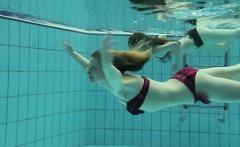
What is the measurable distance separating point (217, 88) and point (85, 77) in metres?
5.54

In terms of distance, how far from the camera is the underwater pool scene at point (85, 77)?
6359 millimetres

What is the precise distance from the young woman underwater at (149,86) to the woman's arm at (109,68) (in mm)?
93

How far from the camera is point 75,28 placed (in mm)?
8164

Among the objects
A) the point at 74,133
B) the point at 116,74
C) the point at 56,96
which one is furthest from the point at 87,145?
the point at 116,74

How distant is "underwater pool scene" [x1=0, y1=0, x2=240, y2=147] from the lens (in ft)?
20.9

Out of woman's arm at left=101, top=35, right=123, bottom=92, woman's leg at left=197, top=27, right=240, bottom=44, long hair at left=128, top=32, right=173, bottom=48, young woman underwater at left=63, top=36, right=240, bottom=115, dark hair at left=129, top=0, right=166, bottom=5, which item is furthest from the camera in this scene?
dark hair at left=129, top=0, right=166, bottom=5

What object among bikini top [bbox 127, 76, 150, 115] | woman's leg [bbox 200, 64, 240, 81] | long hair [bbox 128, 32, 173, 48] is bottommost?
bikini top [bbox 127, 76, 150, 115]

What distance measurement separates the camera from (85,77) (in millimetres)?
9102

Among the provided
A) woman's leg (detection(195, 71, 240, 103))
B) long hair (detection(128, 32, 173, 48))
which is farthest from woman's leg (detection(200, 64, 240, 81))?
long hair (detection(128, 32, 173, 48))

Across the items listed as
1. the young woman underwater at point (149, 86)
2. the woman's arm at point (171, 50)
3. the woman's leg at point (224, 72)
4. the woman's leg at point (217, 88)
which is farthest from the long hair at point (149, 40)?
the woman's leg at point (217, 88)

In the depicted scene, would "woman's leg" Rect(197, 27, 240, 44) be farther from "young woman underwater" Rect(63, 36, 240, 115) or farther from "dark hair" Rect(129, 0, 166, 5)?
"young woman underwater" Rect(63, 36, 240, 115)

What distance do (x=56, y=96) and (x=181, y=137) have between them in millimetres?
3360

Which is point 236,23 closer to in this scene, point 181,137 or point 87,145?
point 181,137

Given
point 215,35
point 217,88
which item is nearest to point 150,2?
point 215,35
